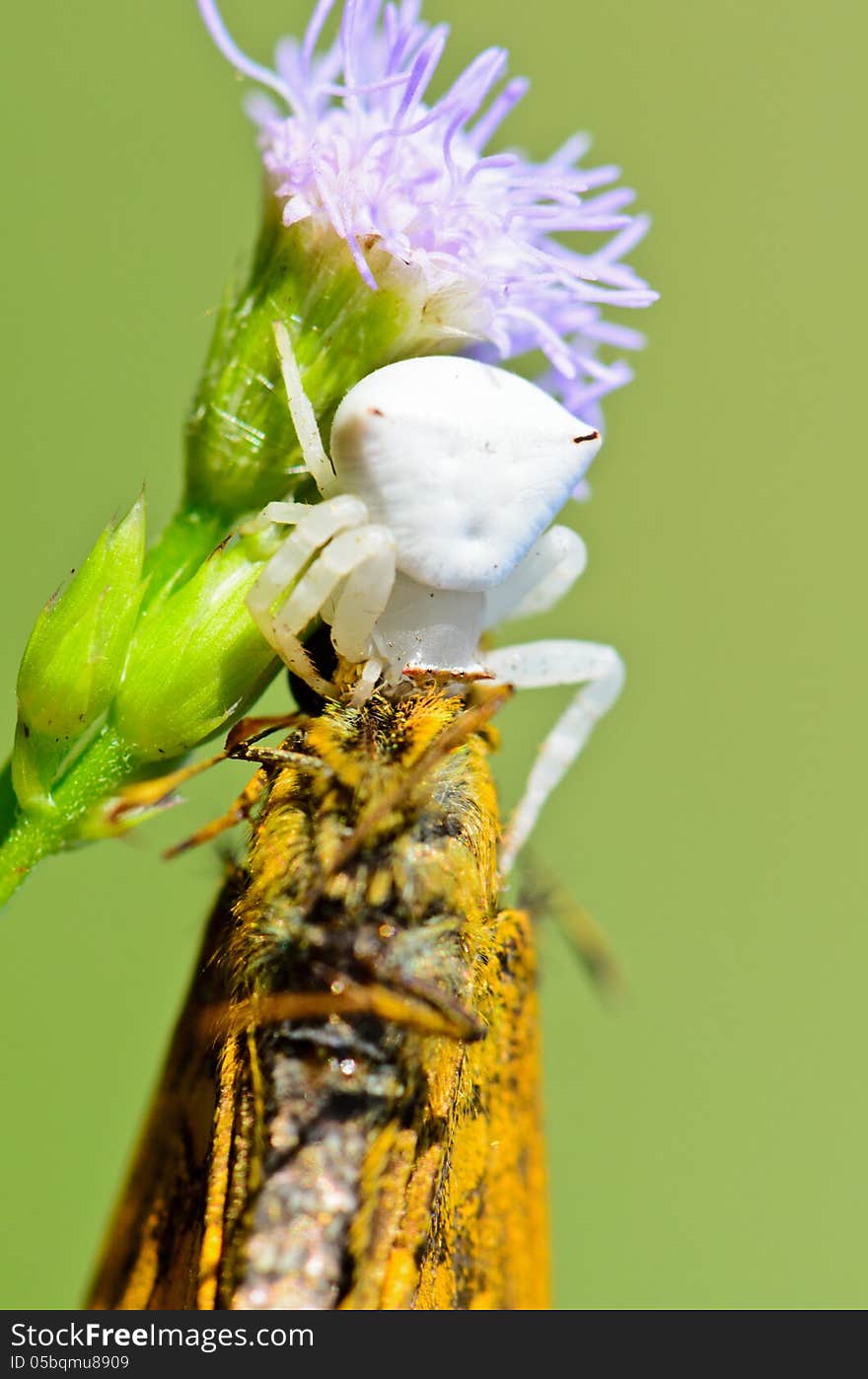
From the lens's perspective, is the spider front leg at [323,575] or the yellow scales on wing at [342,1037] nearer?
the yellow scales on wing at [342,1037]

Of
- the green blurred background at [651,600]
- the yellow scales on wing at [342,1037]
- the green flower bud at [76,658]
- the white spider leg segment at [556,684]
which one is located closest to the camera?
the yellow scales on wing at [342,1037]

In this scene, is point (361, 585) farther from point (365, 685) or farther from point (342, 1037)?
point (342, 1037)

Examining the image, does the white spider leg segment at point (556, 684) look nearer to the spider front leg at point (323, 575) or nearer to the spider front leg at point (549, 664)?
the spider front leg at point (549, 664)

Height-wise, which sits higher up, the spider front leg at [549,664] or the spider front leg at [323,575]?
the spider front leg at [323,575]

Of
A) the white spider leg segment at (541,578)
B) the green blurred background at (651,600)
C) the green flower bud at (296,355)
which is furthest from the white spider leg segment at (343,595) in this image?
the green blurred background at (651,600)

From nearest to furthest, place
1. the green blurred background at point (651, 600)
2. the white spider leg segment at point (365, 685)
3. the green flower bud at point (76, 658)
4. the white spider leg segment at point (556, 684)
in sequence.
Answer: the green flower bud at point (76, 658), the white spider leg segment at point (365, 685), the white spider leg segment at point (556, 684), the green blurred background at point (651, 600)

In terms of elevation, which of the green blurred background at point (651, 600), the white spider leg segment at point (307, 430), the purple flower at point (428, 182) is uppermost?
the purple flower at point (428, 182)

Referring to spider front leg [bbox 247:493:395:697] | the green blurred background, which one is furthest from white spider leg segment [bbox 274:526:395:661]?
the green blurred background
